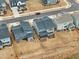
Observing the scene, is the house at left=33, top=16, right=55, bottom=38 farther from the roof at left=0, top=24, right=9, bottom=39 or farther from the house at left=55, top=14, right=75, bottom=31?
the roof at left=0, top=24, right=9, bottom=39

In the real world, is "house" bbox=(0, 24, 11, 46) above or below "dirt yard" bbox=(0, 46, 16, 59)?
above

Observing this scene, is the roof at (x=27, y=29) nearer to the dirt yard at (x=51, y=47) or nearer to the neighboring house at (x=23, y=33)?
the neighboring house at (x=23, y=33)

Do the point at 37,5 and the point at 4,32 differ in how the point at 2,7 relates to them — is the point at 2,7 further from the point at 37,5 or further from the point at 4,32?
the point at 4,32

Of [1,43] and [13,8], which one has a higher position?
[13,8]

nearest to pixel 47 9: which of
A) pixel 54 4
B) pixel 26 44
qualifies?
pixel 54 4

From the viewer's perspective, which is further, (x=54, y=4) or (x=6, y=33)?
(x=54, y=4)

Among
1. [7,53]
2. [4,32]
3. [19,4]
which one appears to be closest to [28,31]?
[4,32]

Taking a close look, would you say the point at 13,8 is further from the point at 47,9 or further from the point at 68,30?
the point at 68,30

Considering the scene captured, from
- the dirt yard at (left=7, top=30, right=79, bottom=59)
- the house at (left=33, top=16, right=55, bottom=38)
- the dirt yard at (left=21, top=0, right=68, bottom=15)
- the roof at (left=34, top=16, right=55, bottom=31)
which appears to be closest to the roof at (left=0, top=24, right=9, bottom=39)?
the dirt yard at (left=7, top=30, right=79, bottom=59)
